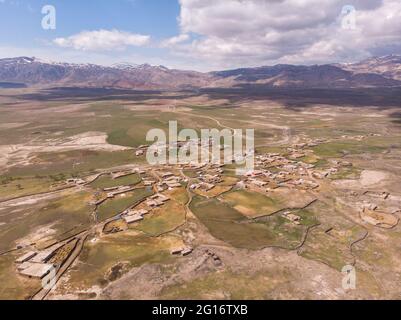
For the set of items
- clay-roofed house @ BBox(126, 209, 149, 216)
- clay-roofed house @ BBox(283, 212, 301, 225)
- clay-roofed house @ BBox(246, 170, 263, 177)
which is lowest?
clay-roofed house @ BBox(283, 212, 301, 225)

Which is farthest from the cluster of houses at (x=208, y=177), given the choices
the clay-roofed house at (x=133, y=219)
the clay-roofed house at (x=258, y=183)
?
the clay-roofed house at (x=133, y=219)

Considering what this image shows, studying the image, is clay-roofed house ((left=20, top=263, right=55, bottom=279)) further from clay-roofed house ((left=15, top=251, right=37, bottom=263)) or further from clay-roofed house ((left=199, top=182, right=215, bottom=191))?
clay-roofed house ((left=199, top=182, right=215, bottom=191))

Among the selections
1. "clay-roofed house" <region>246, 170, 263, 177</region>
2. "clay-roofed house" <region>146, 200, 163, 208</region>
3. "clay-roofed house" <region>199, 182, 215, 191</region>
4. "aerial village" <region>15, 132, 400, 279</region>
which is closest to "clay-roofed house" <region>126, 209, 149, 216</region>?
"aerial village" <region>15, 132, 400, 279</region>

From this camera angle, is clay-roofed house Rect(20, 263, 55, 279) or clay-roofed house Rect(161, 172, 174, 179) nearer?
clay-roofed house Rect(20, 263, 55, 279)

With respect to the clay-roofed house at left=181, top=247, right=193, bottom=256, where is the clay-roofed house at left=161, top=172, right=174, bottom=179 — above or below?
above

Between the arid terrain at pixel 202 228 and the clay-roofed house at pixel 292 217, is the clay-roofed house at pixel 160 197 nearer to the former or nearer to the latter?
the arid terrain at pixel 202 228

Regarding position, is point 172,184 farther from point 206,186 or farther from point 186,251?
point 186,251
